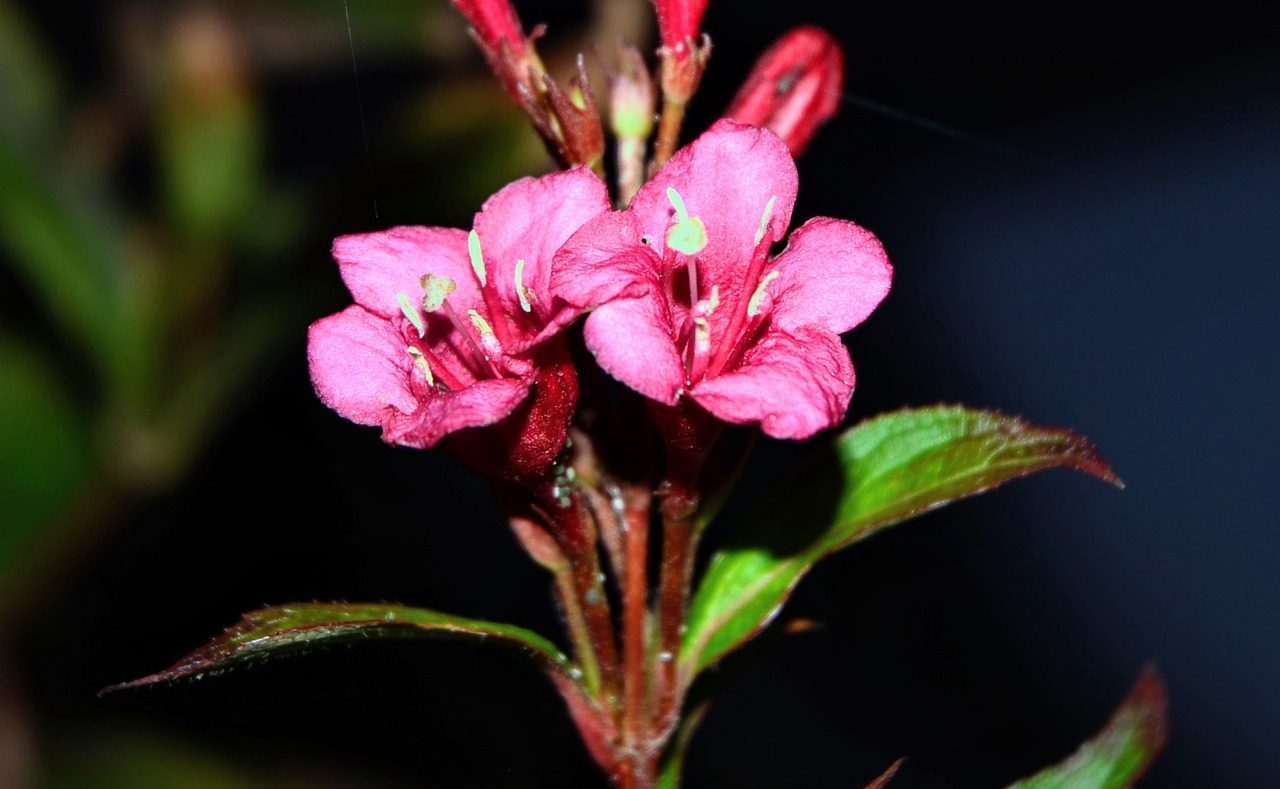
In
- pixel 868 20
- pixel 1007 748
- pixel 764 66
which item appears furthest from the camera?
pixel 868 20

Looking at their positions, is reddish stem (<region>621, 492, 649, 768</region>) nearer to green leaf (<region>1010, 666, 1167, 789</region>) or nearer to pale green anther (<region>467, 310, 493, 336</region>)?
pale green anther (<region>467, 310, 493, 336</region>)

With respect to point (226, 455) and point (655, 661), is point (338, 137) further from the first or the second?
point (655, 661)

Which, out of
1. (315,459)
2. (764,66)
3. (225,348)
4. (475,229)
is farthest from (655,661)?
(315,459)

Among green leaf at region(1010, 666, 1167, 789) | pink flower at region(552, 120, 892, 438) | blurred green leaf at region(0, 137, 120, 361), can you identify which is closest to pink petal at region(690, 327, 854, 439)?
pink flower at region(552, 120, 892, 438)

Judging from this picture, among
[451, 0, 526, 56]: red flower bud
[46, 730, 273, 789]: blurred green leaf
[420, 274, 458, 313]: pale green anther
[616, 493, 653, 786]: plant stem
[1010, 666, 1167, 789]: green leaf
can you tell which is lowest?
[46, 730, 273, 789]: blurred green leaf

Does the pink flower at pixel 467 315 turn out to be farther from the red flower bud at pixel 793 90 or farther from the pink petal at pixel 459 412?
the red flower bud at pixel 793 90

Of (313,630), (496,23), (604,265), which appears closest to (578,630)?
(313,630)
